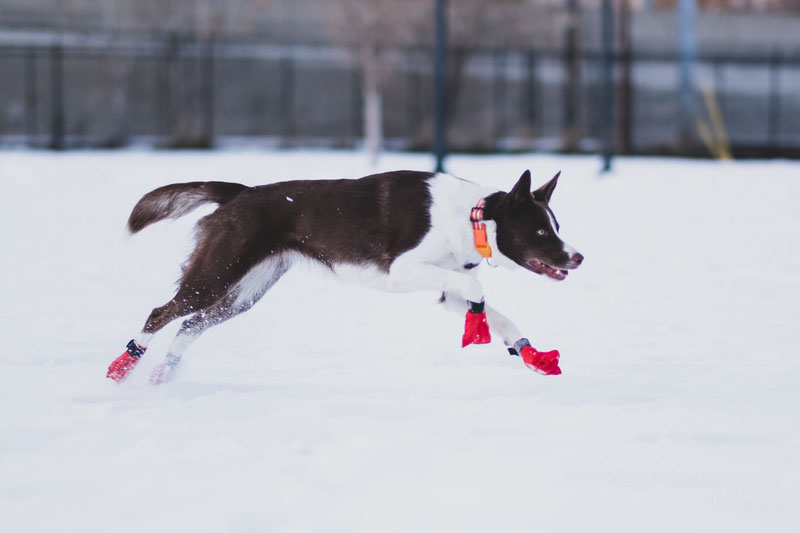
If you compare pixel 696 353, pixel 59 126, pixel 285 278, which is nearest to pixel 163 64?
pixel 59 126

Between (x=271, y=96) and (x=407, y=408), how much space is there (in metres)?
27.5

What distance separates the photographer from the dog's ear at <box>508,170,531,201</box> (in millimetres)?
4978

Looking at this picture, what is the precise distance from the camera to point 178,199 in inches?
218

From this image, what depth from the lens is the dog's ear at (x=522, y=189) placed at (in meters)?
4.98

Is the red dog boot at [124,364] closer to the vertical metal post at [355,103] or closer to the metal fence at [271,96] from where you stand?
the metal fence at [271,96]

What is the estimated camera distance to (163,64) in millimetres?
29516

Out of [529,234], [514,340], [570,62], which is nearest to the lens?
[529,234]

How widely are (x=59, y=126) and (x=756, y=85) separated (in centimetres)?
2639

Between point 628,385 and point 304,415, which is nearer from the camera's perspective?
point 304,415

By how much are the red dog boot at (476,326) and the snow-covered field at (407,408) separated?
0.30 meters

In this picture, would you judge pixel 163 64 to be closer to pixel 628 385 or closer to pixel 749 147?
pixel 749 147

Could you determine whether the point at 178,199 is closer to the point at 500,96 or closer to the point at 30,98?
the point at 30,98

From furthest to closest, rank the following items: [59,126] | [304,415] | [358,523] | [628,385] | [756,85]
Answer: [756,85], [59,126], [628,385], [304,415], [358,523]

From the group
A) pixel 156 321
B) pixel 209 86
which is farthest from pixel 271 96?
pixel 156 321
